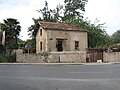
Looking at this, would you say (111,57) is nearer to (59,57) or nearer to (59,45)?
(59,57)

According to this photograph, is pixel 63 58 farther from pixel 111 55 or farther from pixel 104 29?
pixel 104 29

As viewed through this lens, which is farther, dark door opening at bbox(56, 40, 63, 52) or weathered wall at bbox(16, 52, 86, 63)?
dark door opening at bbox(56, 40, 63, 52)

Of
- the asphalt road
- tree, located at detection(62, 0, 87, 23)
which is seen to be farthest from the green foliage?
the asphalt road

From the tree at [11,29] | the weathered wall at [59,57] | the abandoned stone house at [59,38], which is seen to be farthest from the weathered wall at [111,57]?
the tree at [11,29]

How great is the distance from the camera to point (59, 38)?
51.5 m

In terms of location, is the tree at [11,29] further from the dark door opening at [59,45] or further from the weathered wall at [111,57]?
the weathered wall at [111,57]

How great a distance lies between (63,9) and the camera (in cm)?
7919

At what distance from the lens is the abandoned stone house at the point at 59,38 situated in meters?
50.9

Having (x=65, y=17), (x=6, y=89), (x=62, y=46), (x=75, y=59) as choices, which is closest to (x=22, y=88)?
(x=6, y=89)

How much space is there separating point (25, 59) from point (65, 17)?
34.2 meters

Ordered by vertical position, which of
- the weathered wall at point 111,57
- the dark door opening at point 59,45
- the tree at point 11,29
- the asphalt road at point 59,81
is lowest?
the asphalt road at point 59,81

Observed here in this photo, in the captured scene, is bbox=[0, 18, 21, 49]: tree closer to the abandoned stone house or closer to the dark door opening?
the abandoned stone house

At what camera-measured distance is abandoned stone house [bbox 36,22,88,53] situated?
2003 inches

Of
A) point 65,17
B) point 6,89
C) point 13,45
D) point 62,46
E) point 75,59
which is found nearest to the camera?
point 6,89
